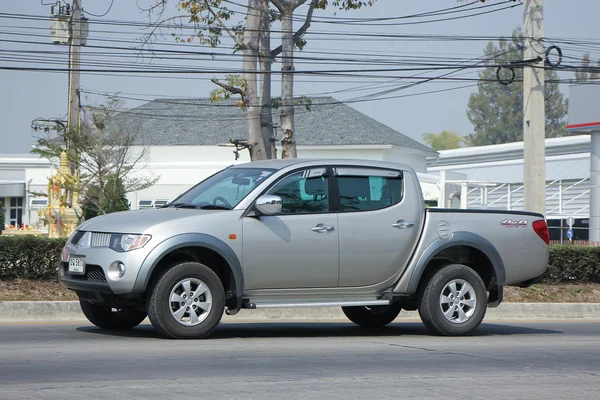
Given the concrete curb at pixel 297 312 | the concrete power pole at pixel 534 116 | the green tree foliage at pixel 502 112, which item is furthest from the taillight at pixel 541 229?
the green tree foliage at pixel 502 112

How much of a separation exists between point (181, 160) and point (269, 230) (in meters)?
47.6

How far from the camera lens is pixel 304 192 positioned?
10883 mm

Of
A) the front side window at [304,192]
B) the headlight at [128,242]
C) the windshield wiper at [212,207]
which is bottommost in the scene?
the headlight at [128,242]

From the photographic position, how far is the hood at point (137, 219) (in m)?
9.89

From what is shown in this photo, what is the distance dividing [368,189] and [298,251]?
1241 mm

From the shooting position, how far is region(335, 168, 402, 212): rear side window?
436 inches

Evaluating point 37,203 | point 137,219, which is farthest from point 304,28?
point 37,203

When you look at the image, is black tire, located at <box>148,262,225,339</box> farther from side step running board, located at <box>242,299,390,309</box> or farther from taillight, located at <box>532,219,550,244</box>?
taillight, located at <box>532,219,550,244</box>

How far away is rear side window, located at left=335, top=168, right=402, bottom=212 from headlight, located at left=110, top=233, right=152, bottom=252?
234cm

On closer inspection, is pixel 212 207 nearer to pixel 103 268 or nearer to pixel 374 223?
pixel 103 268

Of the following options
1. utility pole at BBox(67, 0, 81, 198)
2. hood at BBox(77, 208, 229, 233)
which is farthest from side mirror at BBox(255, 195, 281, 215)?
utility pole at BBox(67, 0, 81, 198)

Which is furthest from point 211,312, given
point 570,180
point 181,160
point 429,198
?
point 181,160

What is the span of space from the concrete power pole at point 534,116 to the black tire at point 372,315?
8668 millimetres

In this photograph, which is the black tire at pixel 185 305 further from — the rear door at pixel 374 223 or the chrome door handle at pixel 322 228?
the rear door at pixel 374 223
